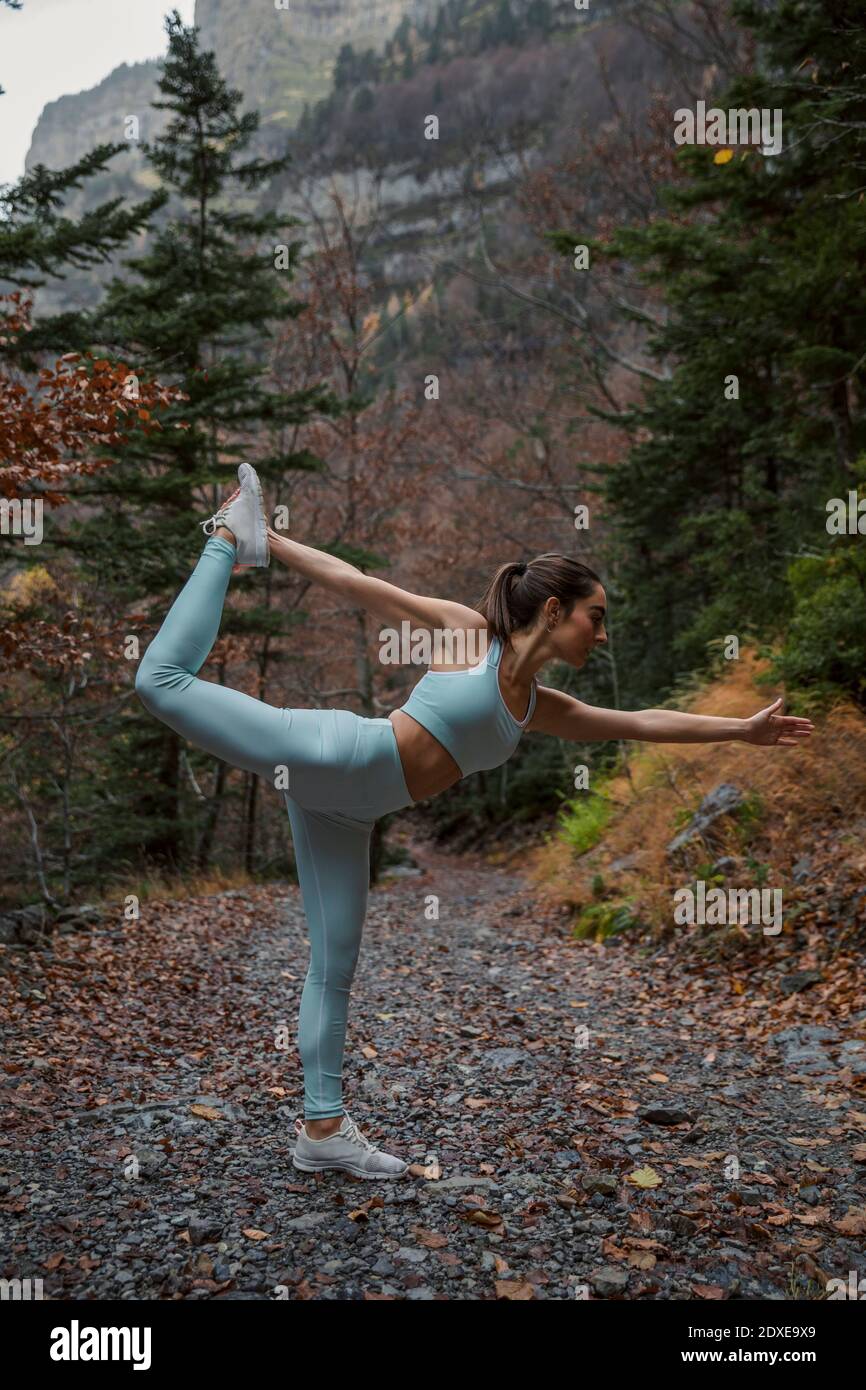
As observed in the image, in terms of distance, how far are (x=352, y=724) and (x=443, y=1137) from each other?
197cm

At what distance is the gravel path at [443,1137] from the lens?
2.63 meters

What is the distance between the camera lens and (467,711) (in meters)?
2.72

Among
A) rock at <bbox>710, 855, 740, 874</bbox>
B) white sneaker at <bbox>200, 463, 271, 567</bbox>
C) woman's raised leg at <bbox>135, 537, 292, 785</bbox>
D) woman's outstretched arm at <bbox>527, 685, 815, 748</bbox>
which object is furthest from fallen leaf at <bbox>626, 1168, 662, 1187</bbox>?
rock at <bbox>710, 855, 740, 874</bbox>

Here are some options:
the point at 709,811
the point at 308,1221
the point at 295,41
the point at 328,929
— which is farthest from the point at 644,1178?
the point at 295,41

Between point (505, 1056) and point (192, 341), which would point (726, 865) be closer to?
point (505, 1056)

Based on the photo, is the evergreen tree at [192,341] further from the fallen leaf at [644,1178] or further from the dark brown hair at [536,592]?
the fallen leaf at [644,1178]

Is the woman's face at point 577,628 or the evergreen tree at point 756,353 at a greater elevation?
the evergreen tree at point 756,353

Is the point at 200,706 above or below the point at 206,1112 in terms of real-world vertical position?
above

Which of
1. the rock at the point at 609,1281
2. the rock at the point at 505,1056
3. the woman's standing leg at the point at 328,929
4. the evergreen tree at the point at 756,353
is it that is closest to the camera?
the rock at the point at 609,1281

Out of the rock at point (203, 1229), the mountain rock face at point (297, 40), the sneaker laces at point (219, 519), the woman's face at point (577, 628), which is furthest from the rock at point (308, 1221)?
the mountain rock face at point (297, 40)

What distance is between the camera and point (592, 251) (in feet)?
36.4

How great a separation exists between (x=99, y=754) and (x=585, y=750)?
24.3ft

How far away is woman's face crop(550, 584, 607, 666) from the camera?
9.32ft

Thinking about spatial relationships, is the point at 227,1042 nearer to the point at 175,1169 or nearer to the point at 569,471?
the point at 175,1169
